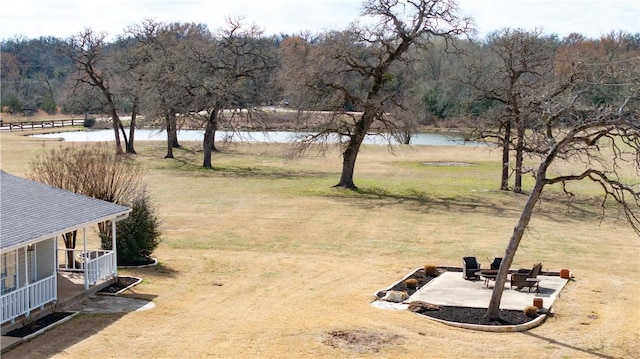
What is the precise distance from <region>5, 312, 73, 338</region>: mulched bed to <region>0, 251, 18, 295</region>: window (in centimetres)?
112

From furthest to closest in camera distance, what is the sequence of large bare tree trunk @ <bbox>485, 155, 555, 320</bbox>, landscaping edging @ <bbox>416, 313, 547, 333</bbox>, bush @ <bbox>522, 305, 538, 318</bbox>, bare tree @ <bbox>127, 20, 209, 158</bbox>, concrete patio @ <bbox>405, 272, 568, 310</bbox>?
bare tree @ <bbox>127, 20, 209, 158</bbox> → concrete patio @ <bbox>405, 272, 568, 310</bbox> → bush @ <bbox>522, 305, 538, 318</bbox> → landscaping edging @ <bbox>416, 313, 547, 333</bbox> → large bare tree trunk @ <bbox>485, 155, 555, 320</bbox>

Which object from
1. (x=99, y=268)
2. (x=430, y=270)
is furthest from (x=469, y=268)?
(x=99, y=268)

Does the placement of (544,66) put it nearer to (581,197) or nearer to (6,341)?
(581,197)

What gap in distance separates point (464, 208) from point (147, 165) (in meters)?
27.0

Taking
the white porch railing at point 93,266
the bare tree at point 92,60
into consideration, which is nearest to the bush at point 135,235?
the white porch railing at point 93,266

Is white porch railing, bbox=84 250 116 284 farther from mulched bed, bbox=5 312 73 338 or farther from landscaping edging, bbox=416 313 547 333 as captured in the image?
landscaping edging, bbox=416 313 547 333

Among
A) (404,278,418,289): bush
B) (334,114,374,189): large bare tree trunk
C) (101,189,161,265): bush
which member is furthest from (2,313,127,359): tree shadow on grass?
(334,114,374,189): large bare tree trunk

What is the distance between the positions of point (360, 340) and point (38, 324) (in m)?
7.55

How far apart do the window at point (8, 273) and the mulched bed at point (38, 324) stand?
3.66 ft

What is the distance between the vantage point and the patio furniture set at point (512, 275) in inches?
902

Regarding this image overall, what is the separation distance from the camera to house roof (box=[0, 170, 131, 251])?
18625 mm

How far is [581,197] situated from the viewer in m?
46.0

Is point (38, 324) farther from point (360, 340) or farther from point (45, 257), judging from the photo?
point (360, 340)

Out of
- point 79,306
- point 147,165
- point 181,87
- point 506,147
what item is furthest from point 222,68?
point 79,306
